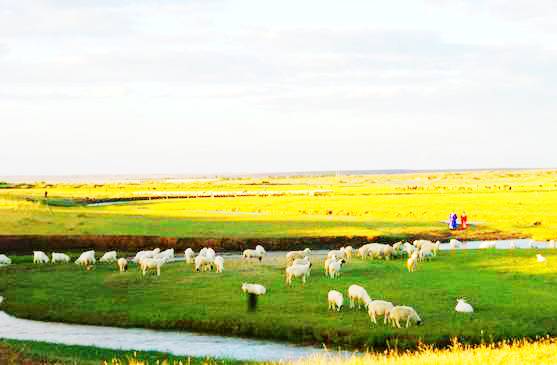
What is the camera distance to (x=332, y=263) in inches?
1246

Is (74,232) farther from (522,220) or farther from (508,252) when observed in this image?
(522,220)

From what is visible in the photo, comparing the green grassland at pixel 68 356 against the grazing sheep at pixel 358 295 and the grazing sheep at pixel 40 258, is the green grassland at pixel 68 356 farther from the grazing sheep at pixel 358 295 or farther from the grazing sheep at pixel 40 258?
the grazing sheep at pixel 40 258

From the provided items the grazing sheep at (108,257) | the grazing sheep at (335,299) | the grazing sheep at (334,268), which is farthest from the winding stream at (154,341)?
the grazing sheep at (108,257)

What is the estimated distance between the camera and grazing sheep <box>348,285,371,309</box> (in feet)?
80.5

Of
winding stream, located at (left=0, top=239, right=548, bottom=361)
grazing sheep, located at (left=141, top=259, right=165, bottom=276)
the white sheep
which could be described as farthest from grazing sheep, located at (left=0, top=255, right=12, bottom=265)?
winding stream, located at (left=0, top=239, right=548, bottom=361)

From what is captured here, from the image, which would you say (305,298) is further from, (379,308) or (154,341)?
(154,341)

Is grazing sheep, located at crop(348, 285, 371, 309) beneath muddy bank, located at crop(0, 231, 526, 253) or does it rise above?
above

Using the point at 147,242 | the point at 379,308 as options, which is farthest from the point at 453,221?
the point at 379,308

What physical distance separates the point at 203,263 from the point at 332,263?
7238mm

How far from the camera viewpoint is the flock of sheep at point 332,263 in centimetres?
2262

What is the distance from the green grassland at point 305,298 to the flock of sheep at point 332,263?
1.43 feet

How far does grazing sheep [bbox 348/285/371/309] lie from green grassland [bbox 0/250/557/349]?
2.11ft

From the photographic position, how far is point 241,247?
46.6 meters

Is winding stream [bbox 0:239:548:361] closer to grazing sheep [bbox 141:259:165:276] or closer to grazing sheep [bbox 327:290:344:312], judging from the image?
grazing sheep [bbox 327:290:344:312]
